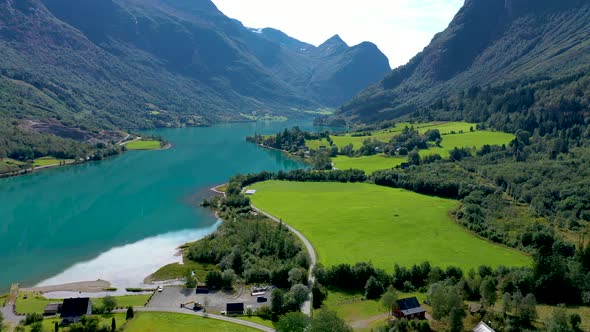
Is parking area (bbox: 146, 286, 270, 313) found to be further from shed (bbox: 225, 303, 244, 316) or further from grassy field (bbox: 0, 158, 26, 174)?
grassy field (bbox: 0, 158, 26, 174)

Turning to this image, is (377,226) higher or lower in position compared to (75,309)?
higher

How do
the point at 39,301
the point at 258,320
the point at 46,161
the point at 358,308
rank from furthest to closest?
the point at 46,161
the point at 39,301
the point at 358,308
the point at 258,320

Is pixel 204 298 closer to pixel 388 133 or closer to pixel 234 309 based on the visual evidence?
pixel 234 309

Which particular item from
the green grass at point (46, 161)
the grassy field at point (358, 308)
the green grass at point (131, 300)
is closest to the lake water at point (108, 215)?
the green grass at point (131, 300)

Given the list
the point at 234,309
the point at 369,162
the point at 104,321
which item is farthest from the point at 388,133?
the point at 104,321

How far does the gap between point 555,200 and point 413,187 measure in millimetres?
26403

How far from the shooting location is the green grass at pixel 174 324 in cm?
4506

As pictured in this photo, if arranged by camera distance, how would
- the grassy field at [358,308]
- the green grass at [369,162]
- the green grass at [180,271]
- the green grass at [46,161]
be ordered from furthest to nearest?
the green grass at [46,161] < the green grass at [369,162] < the green grass at [180,271] < the grassy field at [358,308]

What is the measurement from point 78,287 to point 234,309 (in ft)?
65.4

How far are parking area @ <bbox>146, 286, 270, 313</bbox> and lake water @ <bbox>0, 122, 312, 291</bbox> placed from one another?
7.44 m

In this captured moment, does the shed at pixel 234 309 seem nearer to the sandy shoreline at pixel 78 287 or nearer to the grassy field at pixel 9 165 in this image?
the sandy shoreline at pixel 78 287

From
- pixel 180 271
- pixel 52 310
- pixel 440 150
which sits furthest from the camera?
pixel 440 150

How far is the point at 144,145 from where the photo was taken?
175m

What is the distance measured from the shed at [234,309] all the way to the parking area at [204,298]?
1.27m
